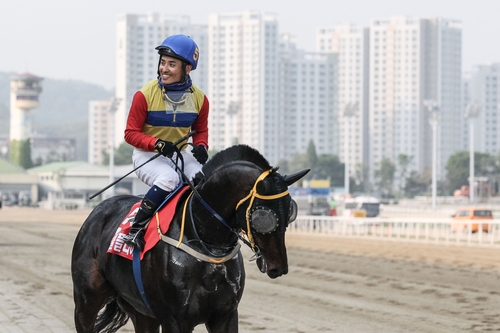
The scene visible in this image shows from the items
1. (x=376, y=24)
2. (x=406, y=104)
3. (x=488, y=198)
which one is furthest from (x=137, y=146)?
(x=376, y=24)

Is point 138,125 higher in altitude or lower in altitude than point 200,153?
higher

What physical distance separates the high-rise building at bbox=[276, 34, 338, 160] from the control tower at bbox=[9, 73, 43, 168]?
4371cm

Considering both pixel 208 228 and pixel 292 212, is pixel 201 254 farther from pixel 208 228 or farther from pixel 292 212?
pixel 292 212

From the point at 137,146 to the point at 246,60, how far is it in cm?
15555

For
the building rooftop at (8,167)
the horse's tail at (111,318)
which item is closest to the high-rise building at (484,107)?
the building rooftop at (8,167)

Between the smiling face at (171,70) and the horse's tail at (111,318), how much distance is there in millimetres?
1702

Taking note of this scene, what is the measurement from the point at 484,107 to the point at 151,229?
618 ft

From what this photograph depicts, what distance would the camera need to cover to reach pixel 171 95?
17.7 feet

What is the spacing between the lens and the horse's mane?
15.5ft

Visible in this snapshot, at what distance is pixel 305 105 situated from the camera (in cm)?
16488

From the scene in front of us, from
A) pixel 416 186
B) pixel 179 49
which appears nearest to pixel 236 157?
pixel 179 49

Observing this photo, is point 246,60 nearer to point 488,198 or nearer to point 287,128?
point 287,128

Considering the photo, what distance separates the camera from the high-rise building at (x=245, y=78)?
156125 mm

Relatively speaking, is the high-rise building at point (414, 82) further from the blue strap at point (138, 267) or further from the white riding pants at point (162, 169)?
the blue strap at point (138, 267)
